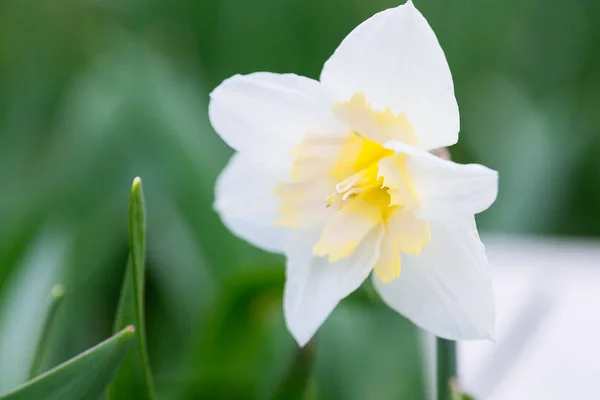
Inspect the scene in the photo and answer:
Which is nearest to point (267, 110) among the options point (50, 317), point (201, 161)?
point (50, 317)

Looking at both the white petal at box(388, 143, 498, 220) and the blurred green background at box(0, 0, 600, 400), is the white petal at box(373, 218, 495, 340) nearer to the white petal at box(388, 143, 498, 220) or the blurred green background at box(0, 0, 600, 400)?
the white petal at box(388, 143, 498, 220)

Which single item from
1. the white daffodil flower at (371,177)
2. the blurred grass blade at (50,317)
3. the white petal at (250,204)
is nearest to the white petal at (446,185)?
the white daffodil flower at (371,177)

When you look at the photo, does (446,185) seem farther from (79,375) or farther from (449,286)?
(79,375)

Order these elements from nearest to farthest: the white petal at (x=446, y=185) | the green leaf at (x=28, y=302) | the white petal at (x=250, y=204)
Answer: the white petal at (x=446, y=185)
the white petal at (x=250, y=204)
the green leaf at (x=28, y=302)

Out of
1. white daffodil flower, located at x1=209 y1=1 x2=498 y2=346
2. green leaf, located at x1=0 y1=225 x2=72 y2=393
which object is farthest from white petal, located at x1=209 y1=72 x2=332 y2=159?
green leaf, located at x1=0 y1=225 x2=72 y2=393

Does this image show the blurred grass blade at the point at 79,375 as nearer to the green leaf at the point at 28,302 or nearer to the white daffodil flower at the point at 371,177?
the white daffodil flower at the point at 371,177

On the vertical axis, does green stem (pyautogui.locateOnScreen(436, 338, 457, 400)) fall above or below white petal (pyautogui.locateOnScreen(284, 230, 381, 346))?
below
